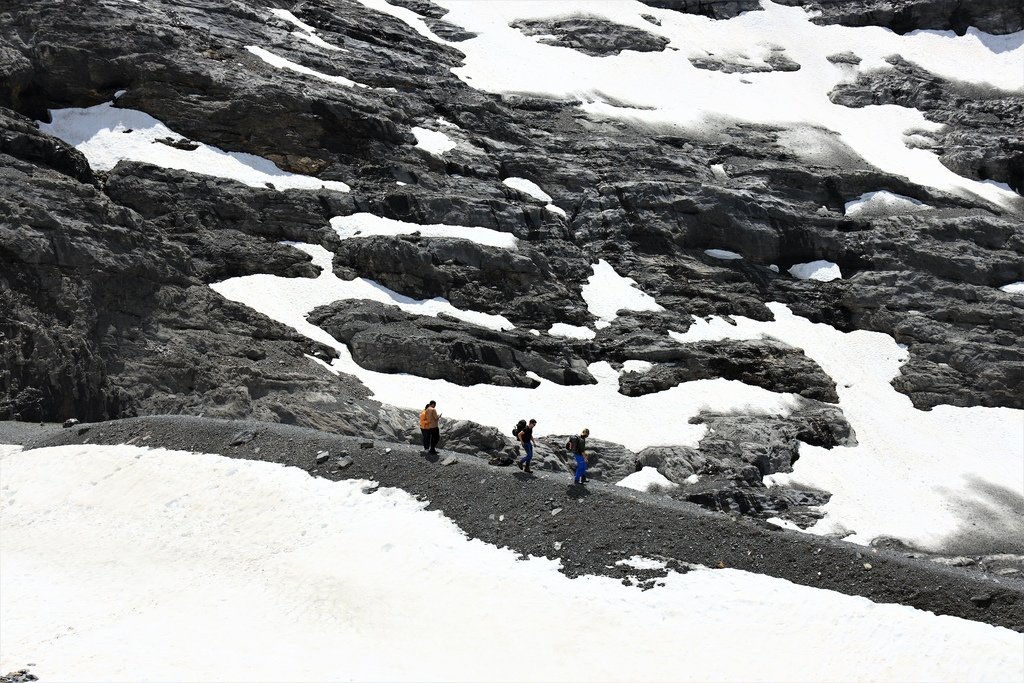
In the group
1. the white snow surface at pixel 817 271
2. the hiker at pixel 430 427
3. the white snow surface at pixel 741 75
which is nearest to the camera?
the hiker at pixel 430 427

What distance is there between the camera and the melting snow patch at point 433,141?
5162 cm

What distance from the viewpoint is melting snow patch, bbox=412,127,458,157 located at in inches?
2032

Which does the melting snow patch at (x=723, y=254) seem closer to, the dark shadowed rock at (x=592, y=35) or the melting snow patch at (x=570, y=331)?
the melting snow patch at (x=570, y=331)

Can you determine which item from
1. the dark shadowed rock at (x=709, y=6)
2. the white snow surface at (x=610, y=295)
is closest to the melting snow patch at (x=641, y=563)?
the white snow surface at (x=610, y=295)

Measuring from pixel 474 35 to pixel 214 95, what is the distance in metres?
33.4

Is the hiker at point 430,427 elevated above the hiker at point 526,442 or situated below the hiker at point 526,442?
below

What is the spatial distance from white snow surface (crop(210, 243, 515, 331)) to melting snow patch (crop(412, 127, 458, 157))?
1320 centimetres

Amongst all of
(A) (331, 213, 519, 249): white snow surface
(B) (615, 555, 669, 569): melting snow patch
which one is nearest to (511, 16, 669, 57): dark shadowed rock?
(A) (331, 213, 519, 249): white snow surface

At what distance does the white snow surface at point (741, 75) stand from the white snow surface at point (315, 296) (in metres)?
27.5

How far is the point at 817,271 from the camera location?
51.6m

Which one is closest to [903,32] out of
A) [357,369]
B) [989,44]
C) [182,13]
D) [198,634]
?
[989,44]

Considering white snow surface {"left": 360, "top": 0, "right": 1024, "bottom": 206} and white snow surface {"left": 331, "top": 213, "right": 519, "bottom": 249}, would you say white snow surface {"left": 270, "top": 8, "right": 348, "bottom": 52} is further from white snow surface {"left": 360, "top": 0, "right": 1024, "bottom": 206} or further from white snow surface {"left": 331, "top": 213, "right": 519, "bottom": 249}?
white snow surface {"left": 331, "top": 213, "right": 519, "bottom": 249}

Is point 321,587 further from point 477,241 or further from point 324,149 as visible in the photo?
point 324,149

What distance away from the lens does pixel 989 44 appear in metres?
78.7
